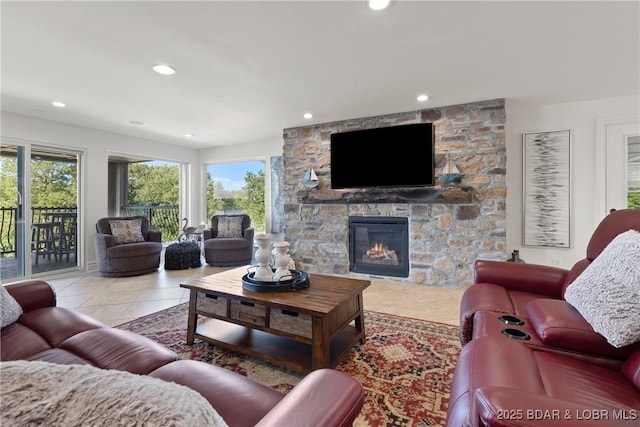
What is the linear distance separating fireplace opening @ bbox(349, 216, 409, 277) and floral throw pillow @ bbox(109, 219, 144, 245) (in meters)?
3.24

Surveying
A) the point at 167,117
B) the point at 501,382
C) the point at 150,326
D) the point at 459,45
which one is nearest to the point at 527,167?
the point at 459,45

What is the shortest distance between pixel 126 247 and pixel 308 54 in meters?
3.58

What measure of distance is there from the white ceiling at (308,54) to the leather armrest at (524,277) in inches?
63.5

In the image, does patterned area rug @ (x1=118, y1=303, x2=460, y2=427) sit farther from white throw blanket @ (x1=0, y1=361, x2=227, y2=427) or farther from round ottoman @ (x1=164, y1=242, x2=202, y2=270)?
round ottoman @ (x1=164, y1=242, x2=202, y2=270)

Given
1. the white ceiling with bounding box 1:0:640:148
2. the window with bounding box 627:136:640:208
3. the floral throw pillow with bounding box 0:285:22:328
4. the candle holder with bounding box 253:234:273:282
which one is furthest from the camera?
the window with bounding box 627:136:640:208

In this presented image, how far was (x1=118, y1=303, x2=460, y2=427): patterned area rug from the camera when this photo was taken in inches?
58.0

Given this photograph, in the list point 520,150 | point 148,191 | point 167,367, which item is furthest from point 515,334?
point 148,191

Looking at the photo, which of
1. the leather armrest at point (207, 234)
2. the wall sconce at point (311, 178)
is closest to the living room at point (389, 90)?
the wall sconce at point (311, 178)

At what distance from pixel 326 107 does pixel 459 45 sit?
1728mm

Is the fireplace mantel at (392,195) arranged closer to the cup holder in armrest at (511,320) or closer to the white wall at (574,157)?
the white wall at (574,157)

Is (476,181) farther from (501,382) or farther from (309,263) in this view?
(501,382)

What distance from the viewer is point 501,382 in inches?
35.4

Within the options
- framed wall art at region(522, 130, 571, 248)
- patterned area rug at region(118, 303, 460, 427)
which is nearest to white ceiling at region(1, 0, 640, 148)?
framed wall art at region(522, 130, 571, 248)

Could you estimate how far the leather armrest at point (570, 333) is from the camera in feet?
3.65
